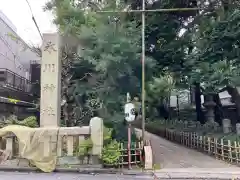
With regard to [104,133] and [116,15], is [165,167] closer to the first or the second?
[104,133]

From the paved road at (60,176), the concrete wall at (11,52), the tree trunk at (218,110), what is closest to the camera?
the paved road at (60,176)

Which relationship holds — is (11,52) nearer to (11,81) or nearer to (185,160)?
(11,81)

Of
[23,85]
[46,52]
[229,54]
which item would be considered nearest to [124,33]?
[46,52]

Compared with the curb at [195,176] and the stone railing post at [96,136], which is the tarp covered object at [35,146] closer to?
the stone railing post at [96,136]

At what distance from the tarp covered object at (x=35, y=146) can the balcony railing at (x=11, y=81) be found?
725cm

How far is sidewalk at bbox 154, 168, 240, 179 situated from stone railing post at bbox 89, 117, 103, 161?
215cm

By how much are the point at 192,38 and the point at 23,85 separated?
12.4 m

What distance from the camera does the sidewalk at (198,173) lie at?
9.56 meters

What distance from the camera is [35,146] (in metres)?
10.4

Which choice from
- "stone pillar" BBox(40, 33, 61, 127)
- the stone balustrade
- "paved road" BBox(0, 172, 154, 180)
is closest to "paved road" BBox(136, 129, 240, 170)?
"paved road" BBox(0, 172, 154, 180)

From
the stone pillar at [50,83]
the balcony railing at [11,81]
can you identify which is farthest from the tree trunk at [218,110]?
the balcony railing at [11,81]

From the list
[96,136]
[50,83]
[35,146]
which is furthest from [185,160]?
[50,83]

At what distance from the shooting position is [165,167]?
11219 millimetres

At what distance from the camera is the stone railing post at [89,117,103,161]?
10320 millimetres
